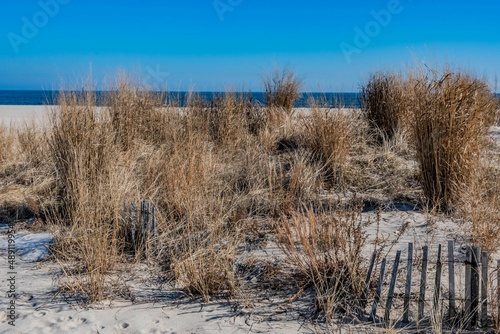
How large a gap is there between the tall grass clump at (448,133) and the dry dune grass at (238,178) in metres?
0.01

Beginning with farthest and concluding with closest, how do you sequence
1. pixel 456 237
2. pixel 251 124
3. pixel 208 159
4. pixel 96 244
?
1. pixel 251 124
2. pixel 208 159
3. pixel 456 237
4. pixel 96 244

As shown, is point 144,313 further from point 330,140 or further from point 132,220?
point 330,140

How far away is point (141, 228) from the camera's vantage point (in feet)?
10.3

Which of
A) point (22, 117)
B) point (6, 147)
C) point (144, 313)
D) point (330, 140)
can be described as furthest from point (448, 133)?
point (22, 117)

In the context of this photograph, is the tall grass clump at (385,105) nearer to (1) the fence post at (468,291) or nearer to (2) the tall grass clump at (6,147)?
(1) the fence post at (468,291)

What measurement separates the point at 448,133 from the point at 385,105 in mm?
2495

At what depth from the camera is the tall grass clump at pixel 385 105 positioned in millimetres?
6066

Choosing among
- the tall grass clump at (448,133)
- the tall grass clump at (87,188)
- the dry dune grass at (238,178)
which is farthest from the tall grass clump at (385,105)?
the tall grass clump at (87,188)

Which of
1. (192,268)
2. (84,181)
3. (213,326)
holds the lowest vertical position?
(213,326)

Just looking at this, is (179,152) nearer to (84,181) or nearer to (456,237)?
(84,181)

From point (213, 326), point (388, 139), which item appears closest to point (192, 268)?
point (213, 326)

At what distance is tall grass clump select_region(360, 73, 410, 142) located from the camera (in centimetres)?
607

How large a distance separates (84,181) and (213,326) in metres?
1.93

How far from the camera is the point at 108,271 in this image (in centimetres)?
283
